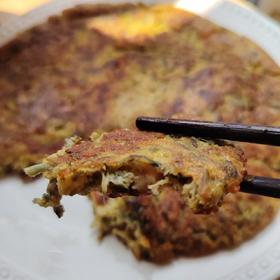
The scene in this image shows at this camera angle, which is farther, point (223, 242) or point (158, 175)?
point (223, 242)

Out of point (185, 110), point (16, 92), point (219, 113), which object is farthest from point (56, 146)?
point (219, 113)

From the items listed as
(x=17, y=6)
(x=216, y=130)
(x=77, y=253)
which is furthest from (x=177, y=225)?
(x=17, y=6)

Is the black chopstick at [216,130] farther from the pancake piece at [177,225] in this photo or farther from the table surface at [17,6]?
the table surface at [17,6]

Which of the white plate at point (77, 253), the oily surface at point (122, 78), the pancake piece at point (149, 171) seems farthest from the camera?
the oily surface at point (122, 78)

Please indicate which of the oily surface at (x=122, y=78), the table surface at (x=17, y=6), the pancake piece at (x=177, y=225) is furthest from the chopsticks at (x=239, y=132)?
the table surface at (x=17, y=6)

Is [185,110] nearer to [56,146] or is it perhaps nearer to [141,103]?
[141,103]

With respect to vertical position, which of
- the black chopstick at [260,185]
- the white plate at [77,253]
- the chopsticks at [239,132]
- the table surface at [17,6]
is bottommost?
the white plate at [77,253]
